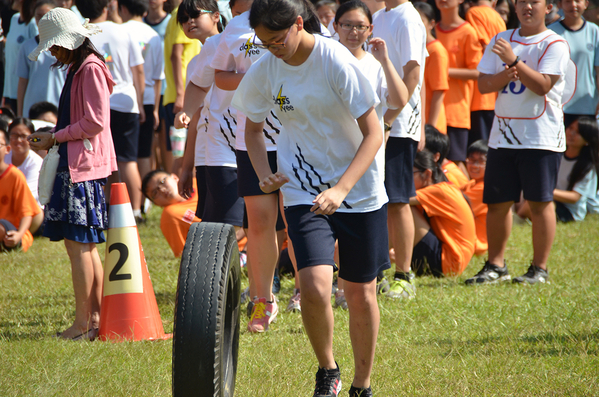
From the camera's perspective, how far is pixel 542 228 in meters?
5.39

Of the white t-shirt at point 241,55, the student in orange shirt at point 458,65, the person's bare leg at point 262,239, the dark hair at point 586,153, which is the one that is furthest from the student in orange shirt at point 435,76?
the person's bare leg at point 262,239

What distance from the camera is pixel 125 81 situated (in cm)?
744

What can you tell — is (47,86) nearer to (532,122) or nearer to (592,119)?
(532,122)

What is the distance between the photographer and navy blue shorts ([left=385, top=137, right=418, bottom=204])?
194 inches

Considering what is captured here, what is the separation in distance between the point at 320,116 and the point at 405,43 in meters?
2.01

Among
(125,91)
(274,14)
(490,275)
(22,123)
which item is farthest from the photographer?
(125,91)

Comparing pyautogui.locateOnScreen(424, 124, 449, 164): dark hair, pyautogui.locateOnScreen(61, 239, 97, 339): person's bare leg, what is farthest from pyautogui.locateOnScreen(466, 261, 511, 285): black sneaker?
pyautogui.locateOnScreen(61, 239, 97, 339): person's bare leg

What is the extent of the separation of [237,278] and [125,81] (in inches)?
194

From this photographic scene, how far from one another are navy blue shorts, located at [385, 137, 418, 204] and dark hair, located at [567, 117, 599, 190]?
3.91 metres

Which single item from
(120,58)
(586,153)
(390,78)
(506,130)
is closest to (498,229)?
(506,130)

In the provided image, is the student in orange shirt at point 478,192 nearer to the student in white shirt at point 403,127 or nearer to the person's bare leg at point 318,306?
the student in white shirt at point 403,127

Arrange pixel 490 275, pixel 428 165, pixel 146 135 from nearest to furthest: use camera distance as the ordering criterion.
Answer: pixel 490 275, pixel 428 165, pixel 146 135

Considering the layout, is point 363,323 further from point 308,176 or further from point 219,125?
point 219,125

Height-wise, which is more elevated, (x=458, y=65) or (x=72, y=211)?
(x=458, y=65)
